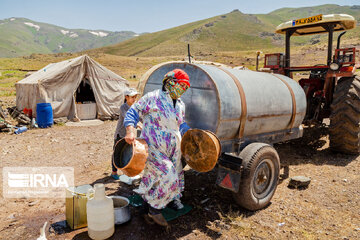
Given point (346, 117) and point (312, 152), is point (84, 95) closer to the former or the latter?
point (312, 152)

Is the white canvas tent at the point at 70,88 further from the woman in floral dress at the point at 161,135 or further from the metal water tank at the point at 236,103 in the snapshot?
the woman in floral dress at the point at 161,135

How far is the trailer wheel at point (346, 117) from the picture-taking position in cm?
525

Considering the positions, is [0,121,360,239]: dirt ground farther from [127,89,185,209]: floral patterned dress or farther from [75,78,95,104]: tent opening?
[75,78,95,104]: tent opening

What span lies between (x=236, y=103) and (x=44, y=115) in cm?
872

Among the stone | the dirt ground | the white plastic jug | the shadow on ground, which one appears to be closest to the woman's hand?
the white plastic jug

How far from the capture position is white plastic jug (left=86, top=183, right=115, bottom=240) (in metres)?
2.89

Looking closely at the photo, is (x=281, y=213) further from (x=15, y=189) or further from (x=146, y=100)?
(x=15, y=189)

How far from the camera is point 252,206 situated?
3.56 meters

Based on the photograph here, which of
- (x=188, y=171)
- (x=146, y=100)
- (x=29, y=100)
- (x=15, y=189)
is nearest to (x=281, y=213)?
(x=188, y=171)

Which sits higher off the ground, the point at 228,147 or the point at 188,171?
the point at 228,147

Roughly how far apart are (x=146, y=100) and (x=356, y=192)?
3.56 meters

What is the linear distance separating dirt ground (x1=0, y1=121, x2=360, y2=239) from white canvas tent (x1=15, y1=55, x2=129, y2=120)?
475cm

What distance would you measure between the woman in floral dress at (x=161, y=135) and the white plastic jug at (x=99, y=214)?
50cm

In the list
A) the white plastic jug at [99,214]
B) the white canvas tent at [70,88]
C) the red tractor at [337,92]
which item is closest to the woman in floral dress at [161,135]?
the white plastic jug at [99,214]
